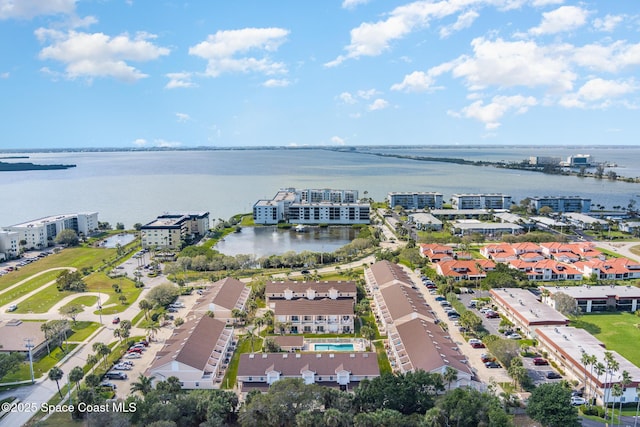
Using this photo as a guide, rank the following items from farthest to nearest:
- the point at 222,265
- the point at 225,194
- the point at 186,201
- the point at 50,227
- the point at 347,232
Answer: the point at 225,194 < the point at 186,201 < the point at 347,232 < the point at 50,227 < the point at 222,265

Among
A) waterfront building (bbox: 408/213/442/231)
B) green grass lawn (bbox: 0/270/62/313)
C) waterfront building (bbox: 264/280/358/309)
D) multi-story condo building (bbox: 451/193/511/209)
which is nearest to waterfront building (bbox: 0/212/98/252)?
green grass lawn (bbox: 0/270/62/313)

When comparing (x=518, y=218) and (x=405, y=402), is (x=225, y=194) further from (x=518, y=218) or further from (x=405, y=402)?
(x=405, y=402)

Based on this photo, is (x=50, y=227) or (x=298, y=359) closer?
(x=298, y=359)

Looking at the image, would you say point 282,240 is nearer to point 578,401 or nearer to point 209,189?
point 578,401

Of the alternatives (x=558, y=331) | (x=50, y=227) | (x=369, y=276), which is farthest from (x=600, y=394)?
(x=50, y=227)

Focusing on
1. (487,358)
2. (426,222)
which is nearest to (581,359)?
(487,358)

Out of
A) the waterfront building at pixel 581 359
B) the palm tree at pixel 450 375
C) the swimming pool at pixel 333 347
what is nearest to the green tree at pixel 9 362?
the swimming pool at pixel 333 347
